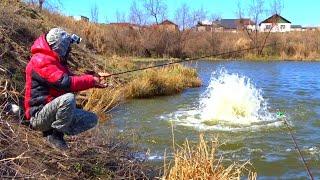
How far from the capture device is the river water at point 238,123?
31.4 feet

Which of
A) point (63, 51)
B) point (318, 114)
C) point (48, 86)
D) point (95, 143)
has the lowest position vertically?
point (318, 114)

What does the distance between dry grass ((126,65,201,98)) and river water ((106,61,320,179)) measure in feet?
1.81

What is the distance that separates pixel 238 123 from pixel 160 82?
283 inches

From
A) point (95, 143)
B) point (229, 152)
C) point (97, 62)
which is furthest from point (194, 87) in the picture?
point (95, 143)

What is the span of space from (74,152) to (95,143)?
65 centimetres

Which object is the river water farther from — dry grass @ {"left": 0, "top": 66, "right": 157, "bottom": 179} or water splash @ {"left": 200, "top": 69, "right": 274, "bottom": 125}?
dry grass @ {"left": 0, "top": 66, "right": 157, "bottom": 179}

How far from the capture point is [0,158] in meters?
5.31

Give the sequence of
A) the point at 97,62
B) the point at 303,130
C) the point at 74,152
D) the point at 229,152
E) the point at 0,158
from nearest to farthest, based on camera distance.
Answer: the point at 0,158
the point at 74,152
the point at 229,152
the point at 303,130
the point at 97,62

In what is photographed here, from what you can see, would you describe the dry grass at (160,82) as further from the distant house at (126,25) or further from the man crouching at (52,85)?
the distant house at (126,25)

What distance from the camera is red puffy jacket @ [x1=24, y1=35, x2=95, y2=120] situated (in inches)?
219

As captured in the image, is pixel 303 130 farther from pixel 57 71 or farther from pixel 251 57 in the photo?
pixel 251 57

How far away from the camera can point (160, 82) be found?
66.1 feet

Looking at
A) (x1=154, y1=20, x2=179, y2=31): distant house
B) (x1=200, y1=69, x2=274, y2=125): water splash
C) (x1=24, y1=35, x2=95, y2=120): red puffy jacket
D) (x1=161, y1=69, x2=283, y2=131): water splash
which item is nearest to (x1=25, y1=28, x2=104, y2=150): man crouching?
(x1=24, y1=35, x2=95, y2=120): red puffy jacket

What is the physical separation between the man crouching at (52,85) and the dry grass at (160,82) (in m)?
12.4
